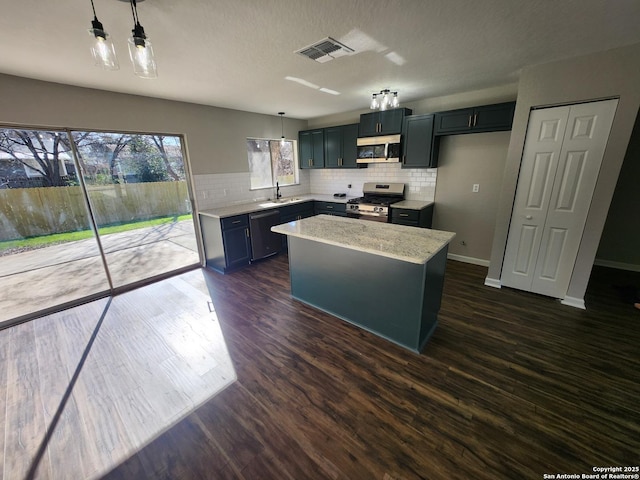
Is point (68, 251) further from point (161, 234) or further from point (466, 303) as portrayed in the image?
point (466, 303)

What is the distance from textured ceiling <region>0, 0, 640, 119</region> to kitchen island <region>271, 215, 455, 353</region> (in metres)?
1.58

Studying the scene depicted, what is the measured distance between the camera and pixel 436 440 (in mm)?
1503

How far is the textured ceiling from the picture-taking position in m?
1.54

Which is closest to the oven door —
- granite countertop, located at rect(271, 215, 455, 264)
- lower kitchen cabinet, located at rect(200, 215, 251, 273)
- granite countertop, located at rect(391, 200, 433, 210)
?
granite countertop, located at rect(391, 200, 433, 210)

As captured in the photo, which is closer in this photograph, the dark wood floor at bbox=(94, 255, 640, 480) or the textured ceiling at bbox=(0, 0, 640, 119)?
the dark wood floor at bbox=(94, 255, 640, 480)

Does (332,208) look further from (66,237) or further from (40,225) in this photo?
(40,225)

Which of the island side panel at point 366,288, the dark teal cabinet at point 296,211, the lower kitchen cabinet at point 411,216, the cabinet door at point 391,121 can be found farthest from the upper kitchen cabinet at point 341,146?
the island side panel at point 366,288

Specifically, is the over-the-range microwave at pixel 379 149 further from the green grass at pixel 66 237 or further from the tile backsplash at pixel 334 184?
the green grass at pixel 66 237

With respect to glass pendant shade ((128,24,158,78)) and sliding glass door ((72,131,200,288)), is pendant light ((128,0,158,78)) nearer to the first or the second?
glass pendant shade ((128,24,158,78))

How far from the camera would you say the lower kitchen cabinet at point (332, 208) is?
4.77 meters

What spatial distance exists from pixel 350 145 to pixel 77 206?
4.12 meters

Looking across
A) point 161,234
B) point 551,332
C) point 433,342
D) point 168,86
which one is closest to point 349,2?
point 168,86

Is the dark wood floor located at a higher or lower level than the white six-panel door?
lower

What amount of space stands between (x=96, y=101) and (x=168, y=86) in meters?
0.86
